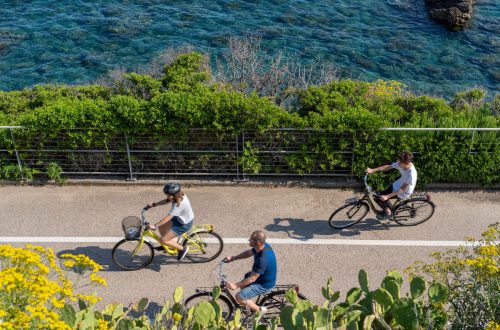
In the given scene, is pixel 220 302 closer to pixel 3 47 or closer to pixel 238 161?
pixel 238 161

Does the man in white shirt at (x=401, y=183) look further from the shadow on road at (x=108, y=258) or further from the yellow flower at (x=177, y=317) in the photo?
the yellow flower at (x=177, y=317)

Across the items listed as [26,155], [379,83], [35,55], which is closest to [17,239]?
[26,155]

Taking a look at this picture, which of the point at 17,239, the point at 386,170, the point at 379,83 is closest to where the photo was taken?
→ the point at 17,239

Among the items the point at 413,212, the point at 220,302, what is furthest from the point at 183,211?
the point at 413,212

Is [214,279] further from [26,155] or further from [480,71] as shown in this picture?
[480,71]

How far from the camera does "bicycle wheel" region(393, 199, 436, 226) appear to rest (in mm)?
12297

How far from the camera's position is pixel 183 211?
10.8 meters

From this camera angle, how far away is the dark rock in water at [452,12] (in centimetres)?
3153

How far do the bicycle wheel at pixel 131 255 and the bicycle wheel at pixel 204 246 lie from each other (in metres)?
0.75

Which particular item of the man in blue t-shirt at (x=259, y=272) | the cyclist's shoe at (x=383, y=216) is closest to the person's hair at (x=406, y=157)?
the cyclist's shoe at (x=383, y=216)

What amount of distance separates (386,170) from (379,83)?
4507mm

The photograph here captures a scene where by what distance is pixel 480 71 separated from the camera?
28.1m

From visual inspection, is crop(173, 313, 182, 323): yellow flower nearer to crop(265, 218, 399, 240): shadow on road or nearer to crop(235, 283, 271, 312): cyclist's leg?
crop(235, 283, 271, 312): cyclist's leg

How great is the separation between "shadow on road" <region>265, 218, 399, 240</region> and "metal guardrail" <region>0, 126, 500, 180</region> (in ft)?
4.78
